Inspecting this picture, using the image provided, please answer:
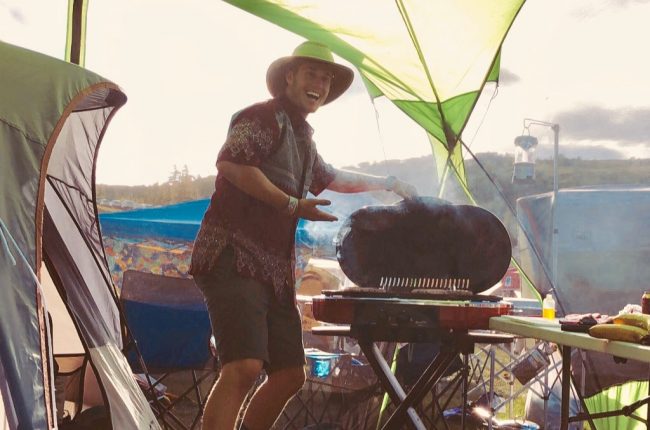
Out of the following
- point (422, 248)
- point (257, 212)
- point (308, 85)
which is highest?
point (308, 85)

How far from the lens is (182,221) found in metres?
6.98

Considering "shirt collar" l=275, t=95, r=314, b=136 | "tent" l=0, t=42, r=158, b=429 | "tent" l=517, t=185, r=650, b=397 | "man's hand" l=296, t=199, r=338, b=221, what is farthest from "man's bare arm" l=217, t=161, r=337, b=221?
"tent" l=517, t=185, r=650, b=397

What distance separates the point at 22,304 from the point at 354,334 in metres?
1.14

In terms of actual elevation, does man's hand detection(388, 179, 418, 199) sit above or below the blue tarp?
above

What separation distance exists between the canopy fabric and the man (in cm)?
90

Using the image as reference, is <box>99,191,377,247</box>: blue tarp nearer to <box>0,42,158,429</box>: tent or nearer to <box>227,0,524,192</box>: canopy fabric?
<box>227,0,524,192</box>: canopy fabric

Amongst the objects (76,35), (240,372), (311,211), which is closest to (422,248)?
(311,211)

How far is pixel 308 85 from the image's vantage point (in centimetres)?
251

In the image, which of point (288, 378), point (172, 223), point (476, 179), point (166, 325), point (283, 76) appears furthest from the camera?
point (172, 223)

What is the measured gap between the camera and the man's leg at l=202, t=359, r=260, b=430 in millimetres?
2080

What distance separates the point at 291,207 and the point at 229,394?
0.64 metres

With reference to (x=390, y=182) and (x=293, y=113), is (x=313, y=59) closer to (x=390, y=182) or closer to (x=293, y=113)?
(x=293, y=113)

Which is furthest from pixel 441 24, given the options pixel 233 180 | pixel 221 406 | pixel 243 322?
pixel 221 406

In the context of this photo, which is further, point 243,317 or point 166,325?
point 166,325
